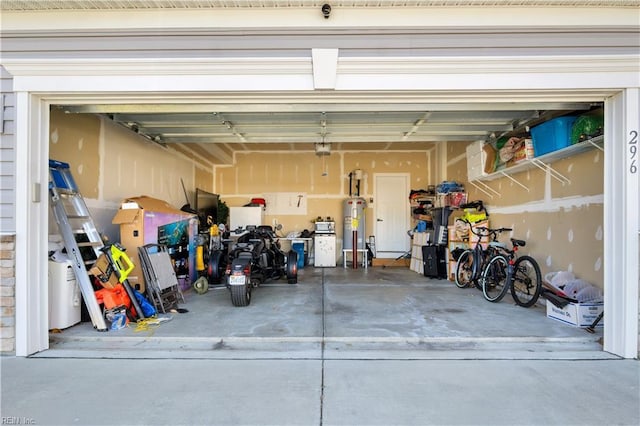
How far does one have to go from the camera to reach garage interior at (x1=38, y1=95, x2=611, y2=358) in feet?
8.95

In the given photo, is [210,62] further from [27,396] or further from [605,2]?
[605,2]

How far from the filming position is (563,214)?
3.73 m

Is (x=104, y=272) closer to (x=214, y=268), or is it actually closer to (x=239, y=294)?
(x=239, y=294)

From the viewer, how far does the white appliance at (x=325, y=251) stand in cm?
721

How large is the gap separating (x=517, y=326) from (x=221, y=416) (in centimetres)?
289

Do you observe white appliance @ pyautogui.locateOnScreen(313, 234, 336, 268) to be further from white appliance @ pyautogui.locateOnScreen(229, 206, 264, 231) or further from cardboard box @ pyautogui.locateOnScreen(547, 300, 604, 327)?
cardboard box @ pyautogui.locateOnScreen(547, 300, 604, 327)

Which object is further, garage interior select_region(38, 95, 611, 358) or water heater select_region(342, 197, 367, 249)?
water heater select_region(342, 197, 367, 249)

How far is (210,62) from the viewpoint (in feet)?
8.27

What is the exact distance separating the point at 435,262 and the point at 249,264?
363cm

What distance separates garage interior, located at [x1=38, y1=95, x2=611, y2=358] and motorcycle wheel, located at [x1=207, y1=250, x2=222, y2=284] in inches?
7.0

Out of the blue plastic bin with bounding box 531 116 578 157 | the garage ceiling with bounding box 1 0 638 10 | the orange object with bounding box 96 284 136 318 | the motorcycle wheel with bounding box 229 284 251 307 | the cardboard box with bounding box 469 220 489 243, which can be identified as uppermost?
the garage ceiling with bounding box 1 0 638 10

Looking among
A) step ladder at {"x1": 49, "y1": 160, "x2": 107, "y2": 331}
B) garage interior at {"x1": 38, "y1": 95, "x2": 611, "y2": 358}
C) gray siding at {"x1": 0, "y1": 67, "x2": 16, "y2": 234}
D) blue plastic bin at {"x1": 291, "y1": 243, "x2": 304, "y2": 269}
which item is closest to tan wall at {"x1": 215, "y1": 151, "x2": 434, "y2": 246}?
blue plastic bin at {"x1": 291, "y1": 243, "x2": 304, "y2": 269}

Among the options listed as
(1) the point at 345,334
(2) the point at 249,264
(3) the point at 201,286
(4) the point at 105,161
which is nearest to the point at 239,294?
(2) the point at 249,264

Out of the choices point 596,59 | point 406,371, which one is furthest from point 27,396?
point 596,59
